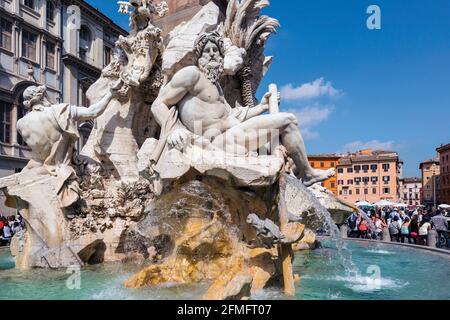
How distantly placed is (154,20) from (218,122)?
15.3 ft

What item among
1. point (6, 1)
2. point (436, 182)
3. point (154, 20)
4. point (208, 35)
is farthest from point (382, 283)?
point (436, 182)

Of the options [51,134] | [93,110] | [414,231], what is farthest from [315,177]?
[414,231]

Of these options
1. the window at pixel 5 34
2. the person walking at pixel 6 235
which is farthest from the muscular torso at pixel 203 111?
the window at pixel 5 34

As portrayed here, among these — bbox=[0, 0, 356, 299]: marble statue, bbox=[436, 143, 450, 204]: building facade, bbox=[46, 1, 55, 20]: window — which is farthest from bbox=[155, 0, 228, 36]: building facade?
bbox=[436, 143, 450, 204]: building facade

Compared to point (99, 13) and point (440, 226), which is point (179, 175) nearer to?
point (440, 226)

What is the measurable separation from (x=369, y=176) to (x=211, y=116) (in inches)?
2740

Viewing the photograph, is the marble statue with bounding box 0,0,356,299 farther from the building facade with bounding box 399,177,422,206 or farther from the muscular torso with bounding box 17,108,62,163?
the building facade with bounding box 399,177,422,206

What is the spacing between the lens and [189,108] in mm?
5516

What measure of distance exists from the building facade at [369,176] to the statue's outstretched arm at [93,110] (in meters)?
64.4

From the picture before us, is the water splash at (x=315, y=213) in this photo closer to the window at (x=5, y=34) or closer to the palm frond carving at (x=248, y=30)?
the palm frond carving at (x=248, y=30)

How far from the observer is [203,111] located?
18.2ft

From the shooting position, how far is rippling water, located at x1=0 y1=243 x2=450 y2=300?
4980 millimetres

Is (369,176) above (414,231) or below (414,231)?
above
